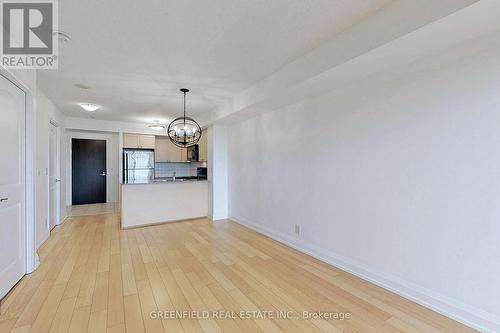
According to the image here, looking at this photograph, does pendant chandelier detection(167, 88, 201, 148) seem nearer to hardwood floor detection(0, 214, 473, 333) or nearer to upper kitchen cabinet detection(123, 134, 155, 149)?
hardwood floor detection(0, 214, 473, 333)

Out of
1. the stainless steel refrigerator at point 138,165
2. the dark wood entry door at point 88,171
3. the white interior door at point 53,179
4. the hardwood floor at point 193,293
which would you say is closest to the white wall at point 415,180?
the hardwood floor at point 193,293

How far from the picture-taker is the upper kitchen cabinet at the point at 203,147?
606 cm

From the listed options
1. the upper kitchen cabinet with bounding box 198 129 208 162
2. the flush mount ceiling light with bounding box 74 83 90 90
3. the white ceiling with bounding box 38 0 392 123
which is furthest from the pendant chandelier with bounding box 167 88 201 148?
the upper kitchen cabinet with bounding box 198 129 208 162

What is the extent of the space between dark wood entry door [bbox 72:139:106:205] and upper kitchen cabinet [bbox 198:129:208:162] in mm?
3405

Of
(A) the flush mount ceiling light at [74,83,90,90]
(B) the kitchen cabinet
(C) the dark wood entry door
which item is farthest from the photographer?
(B) the kitchen cabinet

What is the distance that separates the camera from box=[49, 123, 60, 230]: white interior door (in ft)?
14.7

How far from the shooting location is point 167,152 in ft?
24.3

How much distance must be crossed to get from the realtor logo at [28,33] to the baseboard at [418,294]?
12.5 ft

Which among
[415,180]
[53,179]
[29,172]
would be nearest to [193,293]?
[29,172]

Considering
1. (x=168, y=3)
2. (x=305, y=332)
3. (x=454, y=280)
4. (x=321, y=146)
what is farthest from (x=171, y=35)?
(x=454, y=280)

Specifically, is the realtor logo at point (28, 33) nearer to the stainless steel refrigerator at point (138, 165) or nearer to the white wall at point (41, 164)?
the white wall at point (41, 164)

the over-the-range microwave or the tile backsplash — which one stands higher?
the over-the-range microwave

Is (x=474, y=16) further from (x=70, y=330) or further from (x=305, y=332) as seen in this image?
(x=70, y=330)

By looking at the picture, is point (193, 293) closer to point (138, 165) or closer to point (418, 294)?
point (418, 294)
